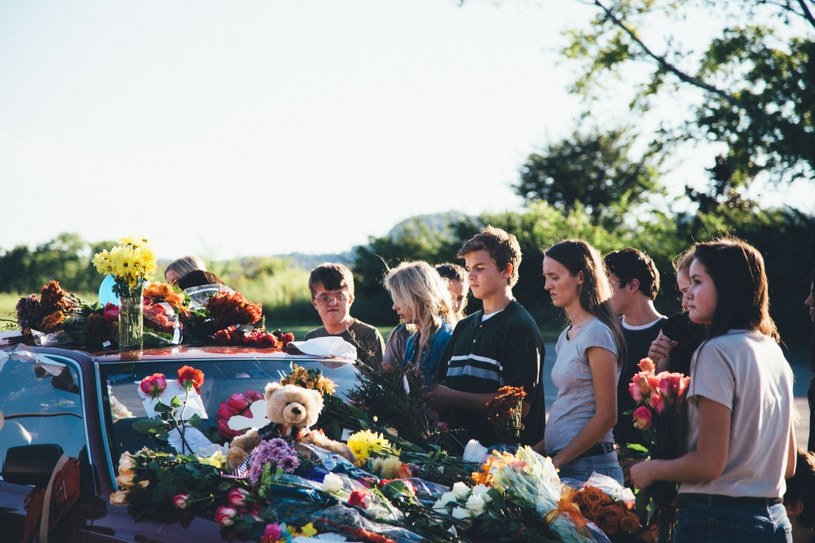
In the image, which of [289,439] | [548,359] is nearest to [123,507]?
[289,439]

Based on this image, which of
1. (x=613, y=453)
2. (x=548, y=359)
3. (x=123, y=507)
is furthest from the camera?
(x=548, y=359)

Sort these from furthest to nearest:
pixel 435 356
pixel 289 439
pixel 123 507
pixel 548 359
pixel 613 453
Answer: pixel 548 359 → pixel 435 356 → pixel 613 453 → pixel 289 439 → pixel 123 507

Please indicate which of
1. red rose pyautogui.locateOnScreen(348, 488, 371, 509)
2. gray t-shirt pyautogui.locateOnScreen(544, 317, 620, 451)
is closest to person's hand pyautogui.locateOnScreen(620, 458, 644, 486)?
gray t-shirt pyautogui.locateOnScreen(544, 317, 620, 451)

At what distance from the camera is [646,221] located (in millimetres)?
31172

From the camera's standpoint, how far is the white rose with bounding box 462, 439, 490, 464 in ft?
13.5

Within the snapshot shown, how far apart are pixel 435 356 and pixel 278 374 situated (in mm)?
1299

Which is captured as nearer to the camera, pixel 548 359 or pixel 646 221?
pixel 548 359

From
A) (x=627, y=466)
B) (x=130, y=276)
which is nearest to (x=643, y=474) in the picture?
(x=627, y=466)

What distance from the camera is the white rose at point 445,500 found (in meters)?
3.43

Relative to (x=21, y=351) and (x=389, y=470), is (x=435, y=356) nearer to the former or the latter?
(x=389, y=470)

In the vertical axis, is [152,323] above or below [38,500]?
above

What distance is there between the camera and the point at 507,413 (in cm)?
416

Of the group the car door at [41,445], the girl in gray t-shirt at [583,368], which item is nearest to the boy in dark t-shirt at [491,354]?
the girl in gray t-shirt at [583,368]

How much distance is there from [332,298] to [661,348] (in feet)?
8.14
